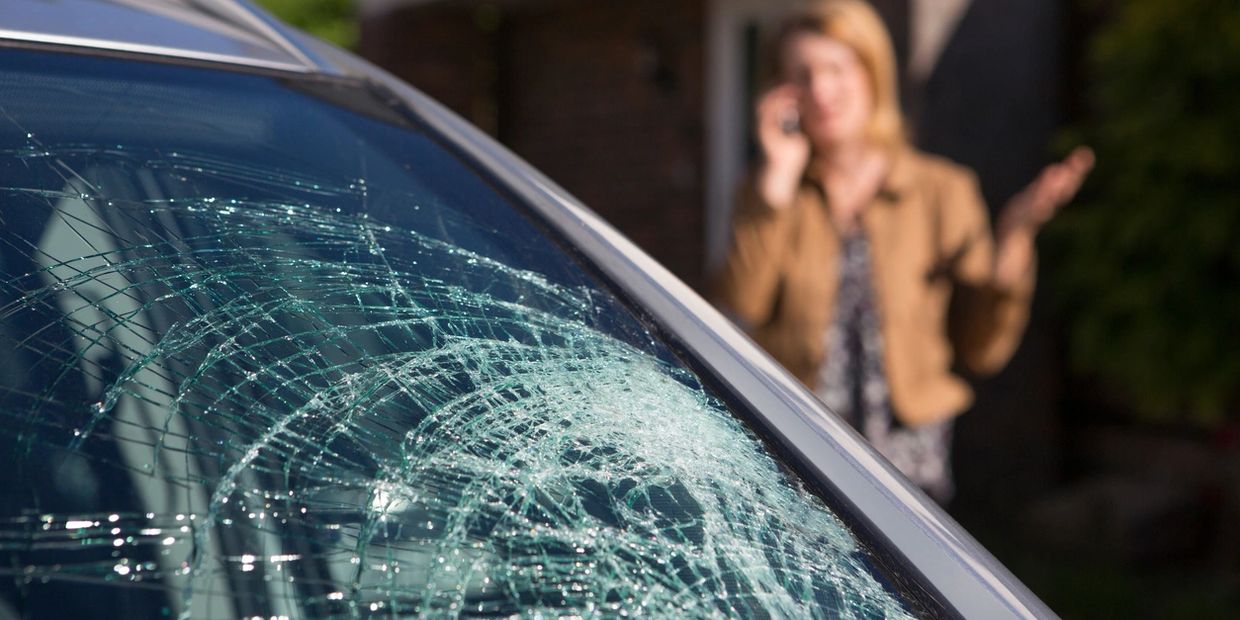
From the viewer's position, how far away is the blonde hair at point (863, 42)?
10.5 ft

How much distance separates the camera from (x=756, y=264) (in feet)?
10.4

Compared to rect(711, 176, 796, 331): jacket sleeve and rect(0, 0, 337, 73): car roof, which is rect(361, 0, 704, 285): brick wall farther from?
rect(0, 0, 337, 73): car roof

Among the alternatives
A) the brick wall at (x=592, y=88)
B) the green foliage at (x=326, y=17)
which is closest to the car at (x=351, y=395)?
the brick wall at (x=592, y=88)

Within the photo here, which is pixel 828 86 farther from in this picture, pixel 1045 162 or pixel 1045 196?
pixel 1045 162

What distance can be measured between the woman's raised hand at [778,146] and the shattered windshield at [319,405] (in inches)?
75.6

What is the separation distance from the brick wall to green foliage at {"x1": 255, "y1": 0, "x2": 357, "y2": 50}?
0.93 ft

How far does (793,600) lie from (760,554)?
5cm

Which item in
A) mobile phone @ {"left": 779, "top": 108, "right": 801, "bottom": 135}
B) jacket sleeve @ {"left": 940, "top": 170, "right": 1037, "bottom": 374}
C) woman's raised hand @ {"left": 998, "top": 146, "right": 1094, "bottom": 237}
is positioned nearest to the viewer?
woman's raised hand @ {"left": 998, "top": 146, "right": 1094, "bottom": 237}

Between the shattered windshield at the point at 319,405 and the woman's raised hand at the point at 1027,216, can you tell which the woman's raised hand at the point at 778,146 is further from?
the shattered windshield at the point at 319,405

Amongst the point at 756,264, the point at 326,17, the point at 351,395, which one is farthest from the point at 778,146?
the point at 326,17

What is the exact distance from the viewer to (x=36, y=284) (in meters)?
1.10

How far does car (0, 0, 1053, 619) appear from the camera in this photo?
0.99 metres

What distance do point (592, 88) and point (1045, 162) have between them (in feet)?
9.14

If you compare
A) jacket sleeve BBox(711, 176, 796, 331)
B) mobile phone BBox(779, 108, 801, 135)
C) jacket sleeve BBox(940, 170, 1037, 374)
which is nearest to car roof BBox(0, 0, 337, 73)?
jacket sleeve BBox(711, 176, 796, 331)
